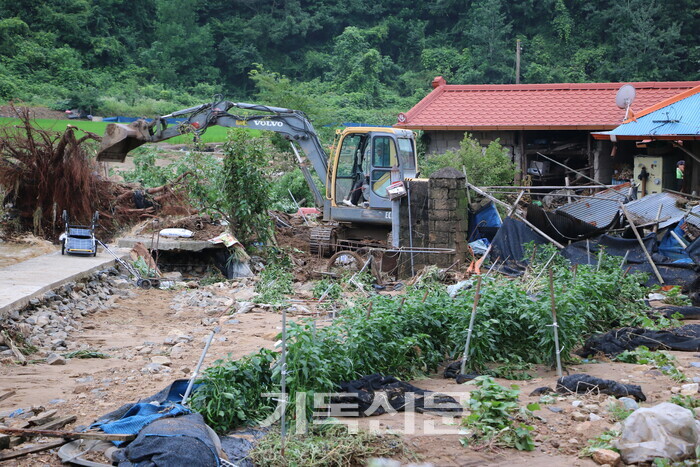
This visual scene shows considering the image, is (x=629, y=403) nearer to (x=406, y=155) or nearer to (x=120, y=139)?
(x=406, y=155)

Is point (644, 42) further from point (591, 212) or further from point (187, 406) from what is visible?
Answer: point (187, 406)

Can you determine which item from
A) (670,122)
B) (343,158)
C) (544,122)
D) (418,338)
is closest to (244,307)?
(418,338)

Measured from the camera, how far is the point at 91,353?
928cm

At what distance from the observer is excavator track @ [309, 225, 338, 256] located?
1593 cm

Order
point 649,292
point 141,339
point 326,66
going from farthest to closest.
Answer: point 326,66
point 649,292
point 141,339

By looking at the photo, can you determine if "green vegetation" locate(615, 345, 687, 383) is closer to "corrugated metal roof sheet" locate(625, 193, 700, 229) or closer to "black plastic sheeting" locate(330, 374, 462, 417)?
"black plastic sheeting" locate(330, 374, 462, 417)

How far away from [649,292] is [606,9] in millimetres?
35408

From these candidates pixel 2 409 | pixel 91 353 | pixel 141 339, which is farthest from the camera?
pixel 141 339

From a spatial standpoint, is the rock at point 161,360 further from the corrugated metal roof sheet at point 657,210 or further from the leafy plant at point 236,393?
the corrugated metal roof sheet at point 657,210

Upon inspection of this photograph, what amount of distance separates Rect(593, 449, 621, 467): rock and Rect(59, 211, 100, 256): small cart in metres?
10.8

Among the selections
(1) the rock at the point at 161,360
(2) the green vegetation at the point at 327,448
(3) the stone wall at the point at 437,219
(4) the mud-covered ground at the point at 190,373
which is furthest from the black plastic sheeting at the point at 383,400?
(3) the stone wall at the point at 437,219

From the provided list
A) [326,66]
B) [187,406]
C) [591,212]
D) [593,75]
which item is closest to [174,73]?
[326,66]

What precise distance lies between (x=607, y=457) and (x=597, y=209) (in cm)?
942

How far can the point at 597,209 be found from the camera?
47.5ft
